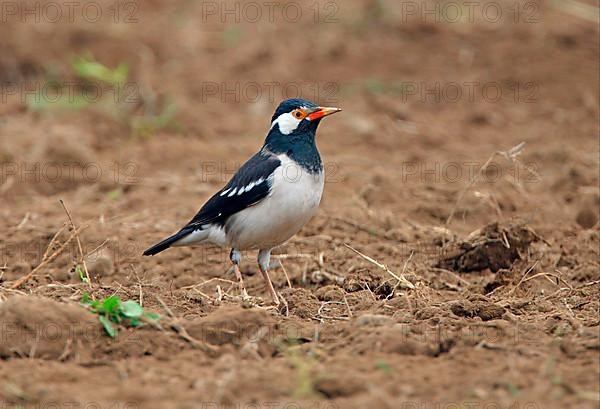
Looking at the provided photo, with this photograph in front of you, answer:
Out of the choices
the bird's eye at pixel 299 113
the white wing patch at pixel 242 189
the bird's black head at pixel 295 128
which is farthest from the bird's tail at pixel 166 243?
the bird's eye at pixel 299 113

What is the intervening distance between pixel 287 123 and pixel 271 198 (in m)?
0.61

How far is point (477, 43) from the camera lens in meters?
13.4

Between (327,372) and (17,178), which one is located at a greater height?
(327,372)

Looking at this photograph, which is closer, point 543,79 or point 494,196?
point 494,196

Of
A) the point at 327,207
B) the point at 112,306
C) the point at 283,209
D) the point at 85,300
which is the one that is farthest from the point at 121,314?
the point at 327,207

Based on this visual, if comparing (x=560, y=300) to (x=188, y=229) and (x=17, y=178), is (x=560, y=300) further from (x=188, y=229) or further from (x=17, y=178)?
(x=17, y=178)

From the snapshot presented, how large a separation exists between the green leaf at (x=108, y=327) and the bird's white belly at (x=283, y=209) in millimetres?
1681

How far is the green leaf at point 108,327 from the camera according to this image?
5.07 meters

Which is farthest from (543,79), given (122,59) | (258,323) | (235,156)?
(258,323)

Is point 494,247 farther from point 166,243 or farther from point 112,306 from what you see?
point 112,306

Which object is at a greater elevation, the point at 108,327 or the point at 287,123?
the point at 287,123

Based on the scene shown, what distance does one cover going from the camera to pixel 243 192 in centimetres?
667

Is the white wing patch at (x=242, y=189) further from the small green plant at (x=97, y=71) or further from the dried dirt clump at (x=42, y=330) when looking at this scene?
the small green plant at (x=97, y=71)

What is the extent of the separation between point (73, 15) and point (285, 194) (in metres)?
8.71
